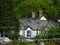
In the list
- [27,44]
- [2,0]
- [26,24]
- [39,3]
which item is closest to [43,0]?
[39,3]

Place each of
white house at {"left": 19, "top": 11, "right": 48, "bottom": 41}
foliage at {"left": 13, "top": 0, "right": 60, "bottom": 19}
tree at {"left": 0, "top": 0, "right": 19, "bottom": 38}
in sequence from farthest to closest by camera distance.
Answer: foliage at {"left": 13, "top": 0, "right": 60, "bottom": 19}
white house at {"left": 19, "top": 11, "right": 48, "bottom": 41}
tree at {"left": 0, "top": 0, "right": 19, "bottom": 38}

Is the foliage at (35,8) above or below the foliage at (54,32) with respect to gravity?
above

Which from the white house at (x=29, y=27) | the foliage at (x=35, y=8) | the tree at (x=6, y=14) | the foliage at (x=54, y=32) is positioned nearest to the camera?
the foliage at (x=54, y=32)

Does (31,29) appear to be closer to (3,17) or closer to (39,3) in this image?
(3,17)

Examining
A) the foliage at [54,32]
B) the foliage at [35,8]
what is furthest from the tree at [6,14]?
the foliage at [35,8]

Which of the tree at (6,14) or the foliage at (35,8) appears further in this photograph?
the foliage at (35,8)

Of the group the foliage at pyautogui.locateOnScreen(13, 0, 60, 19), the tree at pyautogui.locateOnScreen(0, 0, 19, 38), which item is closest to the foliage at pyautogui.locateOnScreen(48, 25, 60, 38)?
the tree at pyautogui.locateOnScreen(0, 0, 19, 38)

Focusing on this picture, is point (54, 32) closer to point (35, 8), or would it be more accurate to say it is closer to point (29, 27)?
point (29, 27)

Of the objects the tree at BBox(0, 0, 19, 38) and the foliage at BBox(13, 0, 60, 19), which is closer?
the tree at BBox(0, 0, 19, 38)

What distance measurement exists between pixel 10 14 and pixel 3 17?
496mm

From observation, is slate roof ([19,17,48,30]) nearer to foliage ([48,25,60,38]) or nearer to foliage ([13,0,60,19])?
foliage ([48,25,60,38])

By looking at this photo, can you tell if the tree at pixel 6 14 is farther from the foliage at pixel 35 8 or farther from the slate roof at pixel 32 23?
the foliage at pixel 35 8

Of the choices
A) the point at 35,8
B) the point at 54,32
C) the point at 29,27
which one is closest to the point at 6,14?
the point at 29,27

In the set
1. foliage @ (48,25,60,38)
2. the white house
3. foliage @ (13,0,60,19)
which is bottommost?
foliage @ (48,25,60,38)
